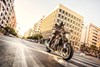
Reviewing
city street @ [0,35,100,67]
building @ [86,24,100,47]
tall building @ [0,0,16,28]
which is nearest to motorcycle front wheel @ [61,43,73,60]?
city street @ [0,35,100,67]

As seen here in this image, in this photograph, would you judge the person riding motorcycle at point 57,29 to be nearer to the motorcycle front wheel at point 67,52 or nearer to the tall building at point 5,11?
the motorcycle front wheel at point 67,52

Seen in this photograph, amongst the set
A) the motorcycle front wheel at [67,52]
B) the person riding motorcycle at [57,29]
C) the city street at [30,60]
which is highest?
the person riding motorcycle at [57,29]

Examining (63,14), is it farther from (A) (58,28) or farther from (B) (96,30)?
(A) (58,28)

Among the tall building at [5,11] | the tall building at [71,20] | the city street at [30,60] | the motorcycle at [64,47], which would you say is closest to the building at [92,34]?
the tall building at [71,20]

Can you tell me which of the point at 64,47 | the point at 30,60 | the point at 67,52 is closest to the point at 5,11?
the point at 64,47

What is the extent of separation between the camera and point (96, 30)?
13400 cm

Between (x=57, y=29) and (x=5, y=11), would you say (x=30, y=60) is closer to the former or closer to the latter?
(x=57, y=29)

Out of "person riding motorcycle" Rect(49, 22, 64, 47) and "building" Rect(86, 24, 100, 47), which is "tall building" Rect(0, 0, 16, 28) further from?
"building" Rect(86, 24, 100, 47)

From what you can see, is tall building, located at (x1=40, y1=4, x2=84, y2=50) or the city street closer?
the city street

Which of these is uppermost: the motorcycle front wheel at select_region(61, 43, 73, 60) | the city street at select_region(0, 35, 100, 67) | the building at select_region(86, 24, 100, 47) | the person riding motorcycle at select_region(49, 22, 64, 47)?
the building at select_region(86, 24, 100, 47)

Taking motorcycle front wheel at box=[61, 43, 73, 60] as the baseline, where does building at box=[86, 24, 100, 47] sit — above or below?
above

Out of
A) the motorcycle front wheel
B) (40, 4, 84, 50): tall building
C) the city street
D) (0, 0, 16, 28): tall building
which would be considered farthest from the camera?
(40, 4, 84, 50): tall building

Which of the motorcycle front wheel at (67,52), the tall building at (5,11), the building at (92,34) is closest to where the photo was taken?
the motorcycle front wheel at (67,52)

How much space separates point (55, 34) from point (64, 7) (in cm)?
7933
